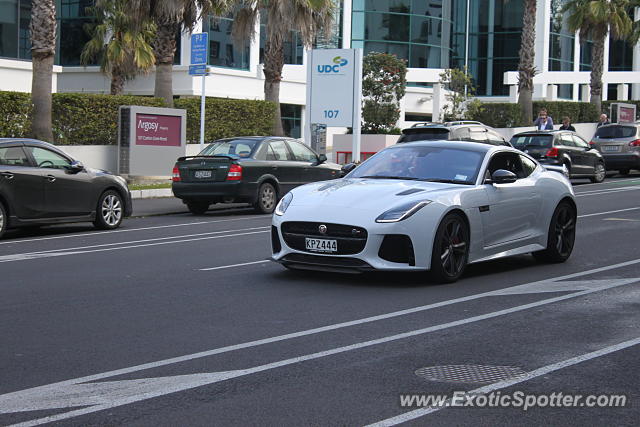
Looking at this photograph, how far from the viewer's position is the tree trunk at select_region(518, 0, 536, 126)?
1563 inches

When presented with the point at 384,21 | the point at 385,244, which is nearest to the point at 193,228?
the point at 385,244

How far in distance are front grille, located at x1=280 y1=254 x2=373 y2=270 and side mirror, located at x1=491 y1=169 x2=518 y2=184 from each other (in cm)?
194

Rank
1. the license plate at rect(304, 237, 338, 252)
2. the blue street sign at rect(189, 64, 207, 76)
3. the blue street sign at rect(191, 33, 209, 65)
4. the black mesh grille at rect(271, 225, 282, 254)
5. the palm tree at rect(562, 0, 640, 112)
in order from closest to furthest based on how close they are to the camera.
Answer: the license plate at rect(304, 237, 338, 252) < the black mesh grille at rect(271, 225, 282, 254) < the blue street sign at rect(189, 64, 207, 76) < the blue street sign at rect(191, 33, 209, 65) < the palm tree at rect(562, 0, 640, 112)

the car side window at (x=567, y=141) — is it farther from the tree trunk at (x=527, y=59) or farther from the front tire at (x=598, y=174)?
the tree trunk at (x=527, y=59)

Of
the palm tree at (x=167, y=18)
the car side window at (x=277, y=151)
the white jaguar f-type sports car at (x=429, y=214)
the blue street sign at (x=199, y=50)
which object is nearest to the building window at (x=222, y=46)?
the palm tree at (x=167, y=18)

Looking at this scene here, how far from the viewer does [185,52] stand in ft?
142

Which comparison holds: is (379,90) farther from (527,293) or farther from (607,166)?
(527,293)

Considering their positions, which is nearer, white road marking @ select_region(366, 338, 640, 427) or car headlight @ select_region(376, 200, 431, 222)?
white road marking @ select_region(366, 338, 640, 427)

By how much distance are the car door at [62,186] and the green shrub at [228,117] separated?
47.7 ft

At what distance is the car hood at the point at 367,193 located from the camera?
982cm

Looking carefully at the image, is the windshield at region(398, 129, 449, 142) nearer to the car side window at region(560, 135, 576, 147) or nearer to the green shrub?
the car side window at region(560, 135, 576, 147)

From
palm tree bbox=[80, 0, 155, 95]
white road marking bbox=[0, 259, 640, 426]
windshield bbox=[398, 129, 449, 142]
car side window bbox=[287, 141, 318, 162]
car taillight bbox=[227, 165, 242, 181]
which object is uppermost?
palm tree bbox=[80, 0, 155, 95]

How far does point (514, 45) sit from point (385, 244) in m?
60.3

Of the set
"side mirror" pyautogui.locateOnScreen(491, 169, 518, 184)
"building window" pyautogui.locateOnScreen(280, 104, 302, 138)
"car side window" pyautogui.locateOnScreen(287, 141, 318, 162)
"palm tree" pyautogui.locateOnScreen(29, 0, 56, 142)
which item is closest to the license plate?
"side mirror" pyautogui.locateOnScreen(491, 169, 518, 184)
